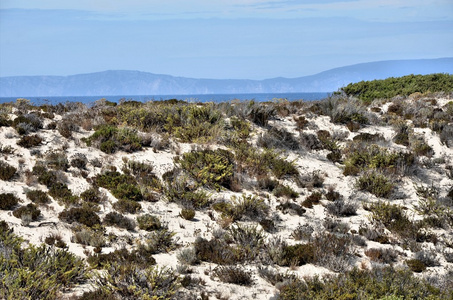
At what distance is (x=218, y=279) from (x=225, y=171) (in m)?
5.16

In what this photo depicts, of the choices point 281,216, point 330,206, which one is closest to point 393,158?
point 330,206

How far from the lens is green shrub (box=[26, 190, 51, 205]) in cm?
1059

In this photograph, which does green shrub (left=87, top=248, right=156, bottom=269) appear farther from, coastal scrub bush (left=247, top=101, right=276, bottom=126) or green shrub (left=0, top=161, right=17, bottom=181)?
coastal scrub bush (left=247, top=101, right=276, bottom=126)

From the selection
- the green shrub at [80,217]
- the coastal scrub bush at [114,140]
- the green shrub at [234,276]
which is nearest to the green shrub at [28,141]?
the coastal scrub bush at [114,140]

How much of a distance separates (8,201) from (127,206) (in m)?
2.84

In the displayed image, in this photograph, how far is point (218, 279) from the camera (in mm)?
7996

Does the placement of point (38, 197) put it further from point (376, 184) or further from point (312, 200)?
point (376, 184)

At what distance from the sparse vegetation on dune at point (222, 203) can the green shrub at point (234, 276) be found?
26 millimetres

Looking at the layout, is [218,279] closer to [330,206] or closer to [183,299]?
[183,299]

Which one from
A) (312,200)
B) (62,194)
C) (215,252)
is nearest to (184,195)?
(215,252)

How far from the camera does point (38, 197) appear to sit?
10.7 meters

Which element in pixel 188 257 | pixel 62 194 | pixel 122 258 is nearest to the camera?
pixel 122 258

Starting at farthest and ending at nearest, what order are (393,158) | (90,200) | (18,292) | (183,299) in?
(393,158), (90,200), (183,299), (18,292)

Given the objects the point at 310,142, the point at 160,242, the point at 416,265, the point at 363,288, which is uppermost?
the point at 310,142
